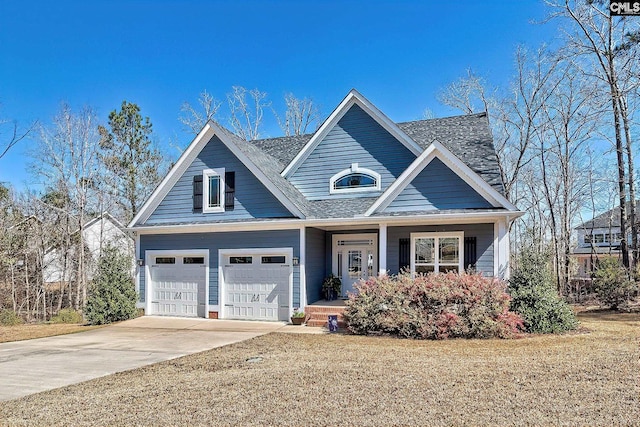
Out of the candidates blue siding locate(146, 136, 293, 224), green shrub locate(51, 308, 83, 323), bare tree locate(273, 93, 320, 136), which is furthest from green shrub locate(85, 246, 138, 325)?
bare tree locate(273, 93, 320, 136)

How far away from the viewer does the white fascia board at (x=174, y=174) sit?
14773 mm

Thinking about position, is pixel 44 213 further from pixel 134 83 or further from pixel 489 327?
pixel 489 327

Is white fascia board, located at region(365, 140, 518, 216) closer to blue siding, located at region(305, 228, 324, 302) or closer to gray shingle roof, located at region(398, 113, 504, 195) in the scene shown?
gray shingle roof, located at region(398, 113, 504, 195)

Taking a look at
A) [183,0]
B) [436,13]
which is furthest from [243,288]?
[436,13]

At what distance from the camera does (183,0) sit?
13664 millimetres

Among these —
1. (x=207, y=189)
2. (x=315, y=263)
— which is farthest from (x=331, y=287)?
(x=207, y=189)

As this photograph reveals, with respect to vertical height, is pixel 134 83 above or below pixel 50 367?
above

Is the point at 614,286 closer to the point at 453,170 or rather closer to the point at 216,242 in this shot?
the point at 453,170

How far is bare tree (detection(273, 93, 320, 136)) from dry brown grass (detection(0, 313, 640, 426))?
986 inches

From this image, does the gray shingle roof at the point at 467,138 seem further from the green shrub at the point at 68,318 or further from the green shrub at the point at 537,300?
the green shrub at the point at 68,318

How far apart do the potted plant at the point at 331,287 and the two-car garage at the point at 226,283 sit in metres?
1.54

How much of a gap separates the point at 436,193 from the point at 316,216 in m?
3.78

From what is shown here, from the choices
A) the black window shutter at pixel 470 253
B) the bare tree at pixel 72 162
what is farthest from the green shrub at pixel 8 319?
the black window shutter at pixel 470 253

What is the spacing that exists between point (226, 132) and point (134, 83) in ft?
39.0
